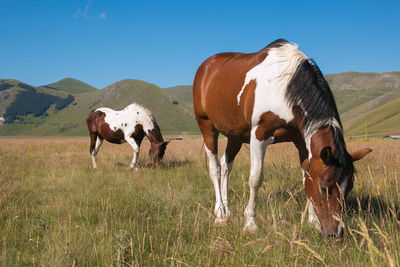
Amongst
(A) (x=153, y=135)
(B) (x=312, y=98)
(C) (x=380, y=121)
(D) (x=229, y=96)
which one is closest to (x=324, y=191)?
(B) (x=312, y=98)

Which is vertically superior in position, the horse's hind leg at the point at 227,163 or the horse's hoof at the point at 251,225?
the horse's hind leg at the point at 227,163

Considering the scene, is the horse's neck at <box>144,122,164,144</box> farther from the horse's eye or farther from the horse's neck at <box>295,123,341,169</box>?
the horse's eye

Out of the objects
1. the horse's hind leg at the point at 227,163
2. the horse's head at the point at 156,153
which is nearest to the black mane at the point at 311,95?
the horse's hind leg at the point at 227,163

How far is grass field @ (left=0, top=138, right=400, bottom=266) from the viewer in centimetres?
242

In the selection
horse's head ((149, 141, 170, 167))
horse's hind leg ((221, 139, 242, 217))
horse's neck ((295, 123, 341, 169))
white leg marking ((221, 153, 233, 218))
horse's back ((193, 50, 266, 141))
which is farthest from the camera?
horse's head ((149, 141, 170, 167))

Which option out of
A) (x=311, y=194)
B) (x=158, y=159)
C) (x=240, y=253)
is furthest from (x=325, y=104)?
(x=158, y=159)

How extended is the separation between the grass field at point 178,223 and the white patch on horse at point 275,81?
3.34ft

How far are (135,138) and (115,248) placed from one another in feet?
24.6

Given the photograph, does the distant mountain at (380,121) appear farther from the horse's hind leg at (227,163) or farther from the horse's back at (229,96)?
the horse's back at (229,96)

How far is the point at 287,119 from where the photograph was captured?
10.8ft

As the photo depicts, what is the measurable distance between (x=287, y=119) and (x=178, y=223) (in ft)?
5.69

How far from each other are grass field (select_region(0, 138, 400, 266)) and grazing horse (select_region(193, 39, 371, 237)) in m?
0.26

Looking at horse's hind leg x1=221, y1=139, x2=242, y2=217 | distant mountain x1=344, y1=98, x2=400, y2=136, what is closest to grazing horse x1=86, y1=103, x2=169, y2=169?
horse's hind leg x1=221, y1=139, x2=242, y2=217

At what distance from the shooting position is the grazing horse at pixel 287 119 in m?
2.68
